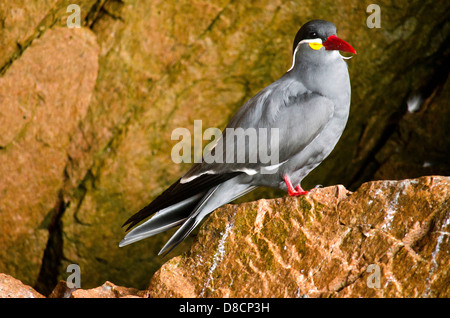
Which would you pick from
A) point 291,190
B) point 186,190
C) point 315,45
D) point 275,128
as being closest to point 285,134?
point 275,128

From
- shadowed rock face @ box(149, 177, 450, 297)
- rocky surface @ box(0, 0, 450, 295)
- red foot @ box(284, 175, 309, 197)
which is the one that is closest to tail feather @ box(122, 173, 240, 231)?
shadowed rock face @ box(149, 177, 450, 297)

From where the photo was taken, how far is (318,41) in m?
3.24

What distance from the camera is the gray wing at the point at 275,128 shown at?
10.5ft

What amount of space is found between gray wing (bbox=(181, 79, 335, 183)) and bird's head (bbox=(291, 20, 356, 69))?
0.65ft

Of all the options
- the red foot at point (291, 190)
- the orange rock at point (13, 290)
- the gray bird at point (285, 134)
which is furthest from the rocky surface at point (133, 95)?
the red foot at point (291, 190)

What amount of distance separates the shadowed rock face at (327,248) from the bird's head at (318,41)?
809 mm

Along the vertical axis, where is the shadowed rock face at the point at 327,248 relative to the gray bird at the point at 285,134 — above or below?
below

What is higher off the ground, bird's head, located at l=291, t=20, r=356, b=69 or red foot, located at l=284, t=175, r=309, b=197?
bird's head, located at l=291, t=20, r=356, b=69

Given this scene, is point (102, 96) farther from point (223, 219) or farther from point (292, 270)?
point (292, 270)

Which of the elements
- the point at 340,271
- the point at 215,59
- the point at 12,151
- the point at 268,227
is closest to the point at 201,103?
the point at 215,59

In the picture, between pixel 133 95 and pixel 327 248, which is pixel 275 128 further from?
pixel 133 95

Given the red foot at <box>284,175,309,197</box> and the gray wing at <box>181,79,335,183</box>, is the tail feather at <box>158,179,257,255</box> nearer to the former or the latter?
the gray wing at <box>181,79,335,183</box>

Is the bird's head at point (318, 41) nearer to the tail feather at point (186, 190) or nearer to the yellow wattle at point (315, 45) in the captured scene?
the yellow wattle at point (315, 45)

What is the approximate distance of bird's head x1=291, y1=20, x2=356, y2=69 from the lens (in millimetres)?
3195
